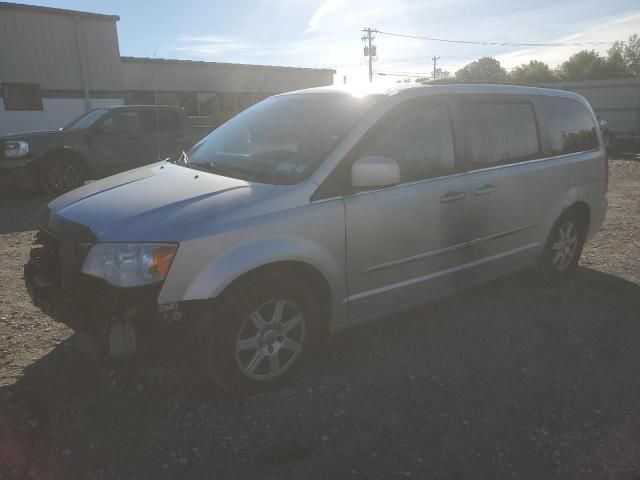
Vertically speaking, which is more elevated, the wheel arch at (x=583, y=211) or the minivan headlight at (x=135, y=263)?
the minivan headlight at (x=135, y=263)

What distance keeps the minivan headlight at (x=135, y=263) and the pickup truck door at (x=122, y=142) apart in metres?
7.93

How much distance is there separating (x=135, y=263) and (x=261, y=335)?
0.80 metres

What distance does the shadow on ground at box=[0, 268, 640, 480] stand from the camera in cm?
237

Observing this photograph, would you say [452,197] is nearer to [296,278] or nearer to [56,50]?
[296,278]

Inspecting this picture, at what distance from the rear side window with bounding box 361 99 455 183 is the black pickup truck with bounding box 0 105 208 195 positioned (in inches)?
293

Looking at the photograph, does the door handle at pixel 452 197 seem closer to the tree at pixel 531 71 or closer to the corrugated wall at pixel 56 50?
the corrugated wall at pixel 56 50

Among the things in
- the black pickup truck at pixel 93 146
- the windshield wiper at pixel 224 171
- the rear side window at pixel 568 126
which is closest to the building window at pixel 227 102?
the black pickup truck at pixel 93 146

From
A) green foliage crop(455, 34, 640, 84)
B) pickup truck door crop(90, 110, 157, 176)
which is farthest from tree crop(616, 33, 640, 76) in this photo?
pickup truck door crop(90, 110, 157, 176)

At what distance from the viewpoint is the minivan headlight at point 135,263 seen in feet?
7.97

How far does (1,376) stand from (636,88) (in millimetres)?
28131

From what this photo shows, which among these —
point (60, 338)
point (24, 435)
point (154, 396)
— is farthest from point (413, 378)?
point (60, 338)

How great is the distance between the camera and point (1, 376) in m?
3.03

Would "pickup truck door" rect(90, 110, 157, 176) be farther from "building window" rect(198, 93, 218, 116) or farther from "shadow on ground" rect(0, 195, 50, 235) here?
"building window" rect(198, 93, 218, 116)

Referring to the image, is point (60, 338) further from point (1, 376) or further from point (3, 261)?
point (3, 261)
